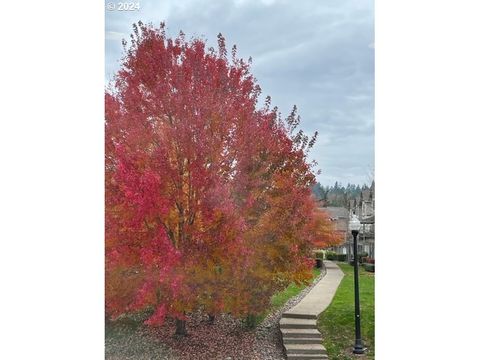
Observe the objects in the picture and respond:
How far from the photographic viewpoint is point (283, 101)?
5043 millimetres

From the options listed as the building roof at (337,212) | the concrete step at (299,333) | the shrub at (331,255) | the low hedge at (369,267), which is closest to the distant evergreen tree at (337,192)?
the building roof at (337,212)

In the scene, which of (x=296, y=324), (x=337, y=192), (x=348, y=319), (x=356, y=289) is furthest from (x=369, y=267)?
(x=296, y=324)

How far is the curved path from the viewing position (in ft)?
16.5

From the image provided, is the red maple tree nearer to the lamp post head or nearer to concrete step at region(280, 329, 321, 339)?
the lamp post head

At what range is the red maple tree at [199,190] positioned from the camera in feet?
16.1

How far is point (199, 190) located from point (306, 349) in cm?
158

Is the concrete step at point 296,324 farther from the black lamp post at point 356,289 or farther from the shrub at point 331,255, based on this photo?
the shrub at point 331,255

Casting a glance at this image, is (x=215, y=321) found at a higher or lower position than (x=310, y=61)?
lower

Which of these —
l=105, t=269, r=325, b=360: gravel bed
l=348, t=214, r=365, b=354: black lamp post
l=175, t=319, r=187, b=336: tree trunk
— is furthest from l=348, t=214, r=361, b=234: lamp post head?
l=175, t=319, r=187, b=336: tree trunk
